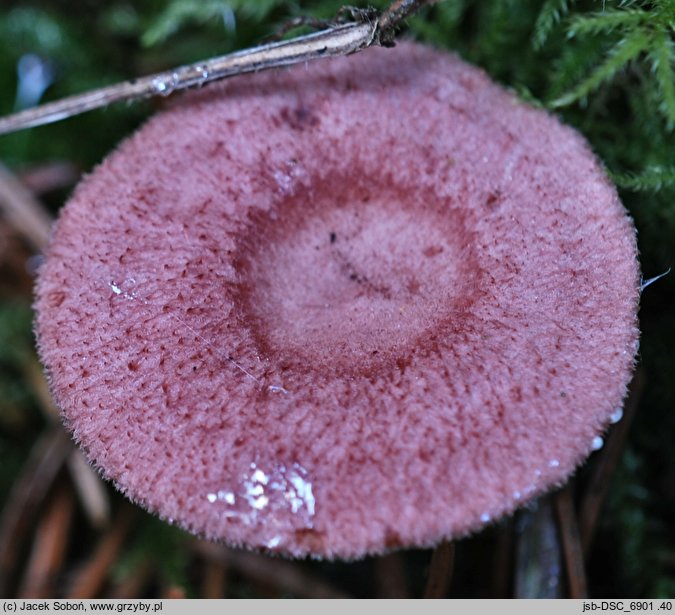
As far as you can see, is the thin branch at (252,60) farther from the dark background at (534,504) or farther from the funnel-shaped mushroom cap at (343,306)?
the dark background at (534,504)

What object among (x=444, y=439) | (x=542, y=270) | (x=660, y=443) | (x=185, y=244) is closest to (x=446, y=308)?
(x=542, y=270)

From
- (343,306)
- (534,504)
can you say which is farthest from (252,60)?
(534,504)

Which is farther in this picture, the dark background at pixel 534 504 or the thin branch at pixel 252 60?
the dark background at pixel 534 504

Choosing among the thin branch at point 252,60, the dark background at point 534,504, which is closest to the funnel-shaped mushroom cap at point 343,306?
the thin branch at point 252,60

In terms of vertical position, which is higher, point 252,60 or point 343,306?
point 252,60

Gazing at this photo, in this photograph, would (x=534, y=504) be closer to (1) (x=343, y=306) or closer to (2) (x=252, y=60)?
(1) (x=343, y=306)

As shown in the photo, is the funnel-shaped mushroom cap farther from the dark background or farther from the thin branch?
the dark background
